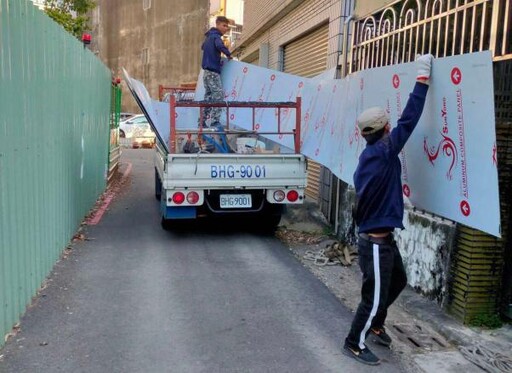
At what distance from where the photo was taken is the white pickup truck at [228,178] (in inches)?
270

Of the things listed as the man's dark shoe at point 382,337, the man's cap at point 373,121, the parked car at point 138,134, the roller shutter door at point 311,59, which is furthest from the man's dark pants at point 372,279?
the parked car at point 138,134

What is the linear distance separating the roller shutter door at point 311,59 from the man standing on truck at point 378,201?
5119 millimetres

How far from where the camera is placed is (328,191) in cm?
833

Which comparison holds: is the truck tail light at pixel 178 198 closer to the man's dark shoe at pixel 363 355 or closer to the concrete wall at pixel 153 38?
the man's dark shoe at pixel 363 355

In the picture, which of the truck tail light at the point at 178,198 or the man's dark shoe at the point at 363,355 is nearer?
the man's dark shoe at the point at 363,355

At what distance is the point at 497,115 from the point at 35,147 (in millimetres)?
4091

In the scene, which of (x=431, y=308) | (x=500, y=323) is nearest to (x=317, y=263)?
(x=431, y=308)

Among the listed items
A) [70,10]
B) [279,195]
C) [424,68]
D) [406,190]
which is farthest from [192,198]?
[70,10]

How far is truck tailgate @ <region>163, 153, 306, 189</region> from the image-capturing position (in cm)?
683

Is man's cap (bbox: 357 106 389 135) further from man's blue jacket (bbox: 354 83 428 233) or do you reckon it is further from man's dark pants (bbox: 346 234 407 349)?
man's dark pants (bbox: 346 234 407 349)

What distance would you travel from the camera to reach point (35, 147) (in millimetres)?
4754

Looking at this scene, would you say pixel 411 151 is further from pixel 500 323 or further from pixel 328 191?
pixel 328 191

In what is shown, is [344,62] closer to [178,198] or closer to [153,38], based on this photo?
[178,198]

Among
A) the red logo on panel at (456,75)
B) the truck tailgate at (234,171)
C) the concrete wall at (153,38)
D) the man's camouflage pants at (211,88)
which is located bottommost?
the truck tailgate at (234,171)
